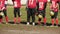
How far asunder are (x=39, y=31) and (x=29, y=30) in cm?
54

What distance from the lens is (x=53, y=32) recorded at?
1400cm

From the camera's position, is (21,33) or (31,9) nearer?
(21,33)

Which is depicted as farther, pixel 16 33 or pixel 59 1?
pixel 59 1

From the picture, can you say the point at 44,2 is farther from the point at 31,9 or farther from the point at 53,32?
the point at 53,32

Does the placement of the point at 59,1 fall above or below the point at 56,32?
above

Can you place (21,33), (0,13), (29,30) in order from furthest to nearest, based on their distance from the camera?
1. (0,13)
2. (29,30)
3. (21,33)

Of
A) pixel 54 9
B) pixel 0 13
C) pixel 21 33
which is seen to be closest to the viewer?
pixel 21 33

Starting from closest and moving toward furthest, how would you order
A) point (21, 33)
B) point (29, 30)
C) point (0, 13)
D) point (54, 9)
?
point (21, 33) → point (29, 30) → point (54, 9) → point (0, 13)

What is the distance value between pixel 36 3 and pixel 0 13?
2.22 metres

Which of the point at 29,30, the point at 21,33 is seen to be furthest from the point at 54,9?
the point at 21,33

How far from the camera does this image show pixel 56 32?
46.1 feet

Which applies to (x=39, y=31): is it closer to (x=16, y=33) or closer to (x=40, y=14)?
(x=16, y=33)

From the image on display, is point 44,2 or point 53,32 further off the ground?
point 44,2

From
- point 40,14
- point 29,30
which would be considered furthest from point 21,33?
point 40,14
